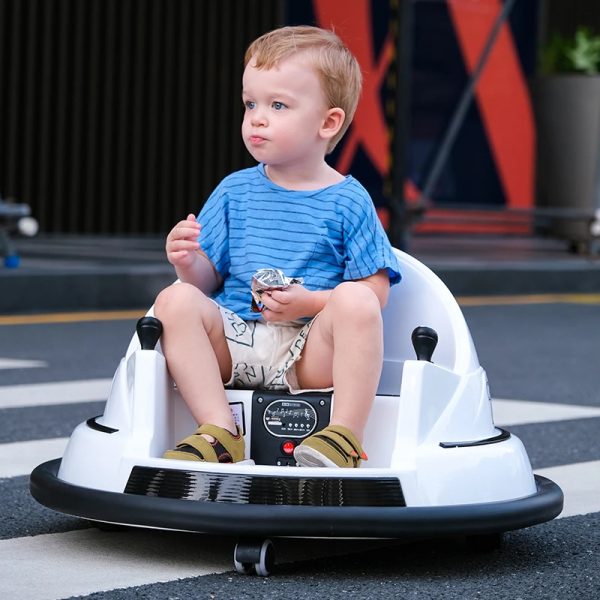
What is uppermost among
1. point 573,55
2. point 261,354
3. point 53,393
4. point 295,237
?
point 295,237

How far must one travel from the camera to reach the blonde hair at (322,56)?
377 cm

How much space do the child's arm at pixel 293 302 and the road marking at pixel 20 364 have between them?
362cm

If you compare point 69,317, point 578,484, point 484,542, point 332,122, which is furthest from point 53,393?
point 69,317

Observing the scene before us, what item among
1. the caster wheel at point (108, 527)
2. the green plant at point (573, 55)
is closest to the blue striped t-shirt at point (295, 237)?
the caster wheel at point (108, 527)

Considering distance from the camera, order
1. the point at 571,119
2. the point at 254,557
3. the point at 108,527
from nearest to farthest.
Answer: the point at 254,557, the point at 108,527, the point at 571,119

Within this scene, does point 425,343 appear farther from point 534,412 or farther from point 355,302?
point 534,412

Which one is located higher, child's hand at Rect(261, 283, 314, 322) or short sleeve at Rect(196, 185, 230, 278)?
short sleeve at Rect(196, 185, 230, 278)

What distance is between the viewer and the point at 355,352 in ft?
11.7

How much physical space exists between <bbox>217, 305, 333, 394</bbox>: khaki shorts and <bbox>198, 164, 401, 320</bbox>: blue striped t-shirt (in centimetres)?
6

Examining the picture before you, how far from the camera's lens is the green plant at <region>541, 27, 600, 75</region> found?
18.8m

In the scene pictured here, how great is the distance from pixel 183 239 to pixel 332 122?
46cm

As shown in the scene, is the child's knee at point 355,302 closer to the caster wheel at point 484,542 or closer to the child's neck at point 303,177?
the child's neck at point 303,177

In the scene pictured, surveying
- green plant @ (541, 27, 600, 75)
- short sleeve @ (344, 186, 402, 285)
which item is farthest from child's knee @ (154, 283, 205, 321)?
green plant @ (541, 27, 600, 75)

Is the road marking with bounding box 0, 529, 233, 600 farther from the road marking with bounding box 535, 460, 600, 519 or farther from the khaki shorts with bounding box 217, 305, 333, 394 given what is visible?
the road marking with bounding box 535, 460, 600, 519
